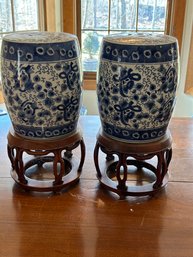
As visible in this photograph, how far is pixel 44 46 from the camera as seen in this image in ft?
1.81

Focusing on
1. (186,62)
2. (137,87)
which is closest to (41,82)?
(137,87)

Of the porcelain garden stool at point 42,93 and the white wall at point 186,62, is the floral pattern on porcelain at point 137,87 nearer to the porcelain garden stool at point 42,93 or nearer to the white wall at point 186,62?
the porcelain garden stool at point 42,93

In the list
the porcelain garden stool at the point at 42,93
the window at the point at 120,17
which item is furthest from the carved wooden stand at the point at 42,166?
the window at the point at 120,17

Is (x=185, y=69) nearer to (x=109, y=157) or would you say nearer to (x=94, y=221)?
(x=109, y=157)

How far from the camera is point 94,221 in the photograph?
0.58 m

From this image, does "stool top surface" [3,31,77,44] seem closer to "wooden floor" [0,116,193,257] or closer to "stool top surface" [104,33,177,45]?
"stool top surface" [104,33,177,45]

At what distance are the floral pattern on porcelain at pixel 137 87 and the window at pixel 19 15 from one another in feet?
4.43

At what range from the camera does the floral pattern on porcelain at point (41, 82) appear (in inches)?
21.8

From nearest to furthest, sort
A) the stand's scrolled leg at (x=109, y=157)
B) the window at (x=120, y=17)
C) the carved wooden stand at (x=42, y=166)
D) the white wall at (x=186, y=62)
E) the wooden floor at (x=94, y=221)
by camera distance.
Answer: the wooden floor at (x=94, y=221)
the carved wooden stand at (x=42, y=166)
the stand's scrolled leg at (x=109, y=157)
the white wall at (x=186, y=62)
the window at (x=120, y=17)

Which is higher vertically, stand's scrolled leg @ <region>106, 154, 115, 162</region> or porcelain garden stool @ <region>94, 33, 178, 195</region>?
porcelain garden stool @ <region>94, 33, 178, 195</region>

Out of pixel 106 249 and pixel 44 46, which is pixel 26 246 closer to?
pixel 106 249

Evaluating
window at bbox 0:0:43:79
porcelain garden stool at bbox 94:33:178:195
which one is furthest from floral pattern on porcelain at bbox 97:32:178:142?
window at bbox 0:0:43:79

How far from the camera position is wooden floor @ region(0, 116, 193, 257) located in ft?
1.69

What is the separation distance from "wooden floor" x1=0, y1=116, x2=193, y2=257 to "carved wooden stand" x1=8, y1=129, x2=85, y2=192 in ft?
0.06
